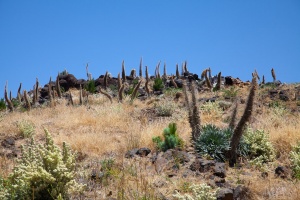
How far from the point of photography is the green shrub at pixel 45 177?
4.39 meters

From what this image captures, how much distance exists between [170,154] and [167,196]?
199 cm

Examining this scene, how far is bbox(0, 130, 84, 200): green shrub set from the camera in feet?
14.4

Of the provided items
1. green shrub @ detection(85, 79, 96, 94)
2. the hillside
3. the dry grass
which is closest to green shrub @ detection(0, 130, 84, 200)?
the hillside

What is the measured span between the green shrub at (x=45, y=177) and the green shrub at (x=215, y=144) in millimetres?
3338

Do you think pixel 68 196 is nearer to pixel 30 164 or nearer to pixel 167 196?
pixel 30 164

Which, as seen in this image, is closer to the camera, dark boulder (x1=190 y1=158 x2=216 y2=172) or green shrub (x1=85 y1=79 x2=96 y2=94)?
dark boulder (x1=190 y1=158 x2=216 y2=172)

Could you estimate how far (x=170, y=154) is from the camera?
705 cm

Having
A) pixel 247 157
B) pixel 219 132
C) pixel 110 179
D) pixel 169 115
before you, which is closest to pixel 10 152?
pixel 110 179

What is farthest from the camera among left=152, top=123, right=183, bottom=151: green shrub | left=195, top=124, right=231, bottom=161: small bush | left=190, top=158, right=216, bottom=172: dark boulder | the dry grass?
left=152, top=123, right=183, bottom=151: green shrub

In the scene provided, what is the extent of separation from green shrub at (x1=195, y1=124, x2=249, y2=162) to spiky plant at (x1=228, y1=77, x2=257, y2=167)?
13 cm

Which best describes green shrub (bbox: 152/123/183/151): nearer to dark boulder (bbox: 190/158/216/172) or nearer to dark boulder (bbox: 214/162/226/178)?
dark boulder (bbox: 190/158/216/172)

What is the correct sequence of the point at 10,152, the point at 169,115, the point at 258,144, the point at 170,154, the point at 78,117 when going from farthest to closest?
the point at 169,115 → the point at 78,117 → the point at 10,152 → the point at 258,144 → the point at 170,154

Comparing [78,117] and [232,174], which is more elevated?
[78,117]

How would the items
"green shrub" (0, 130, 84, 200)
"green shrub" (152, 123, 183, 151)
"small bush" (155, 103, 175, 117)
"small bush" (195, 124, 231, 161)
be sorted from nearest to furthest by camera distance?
"green shrub" (0, 130, 84, 200), "small bush" (195, 124, 231, 161), "green shrub" (152, 123, 183, 151), "small bush" (155, 103, 175, 117)
